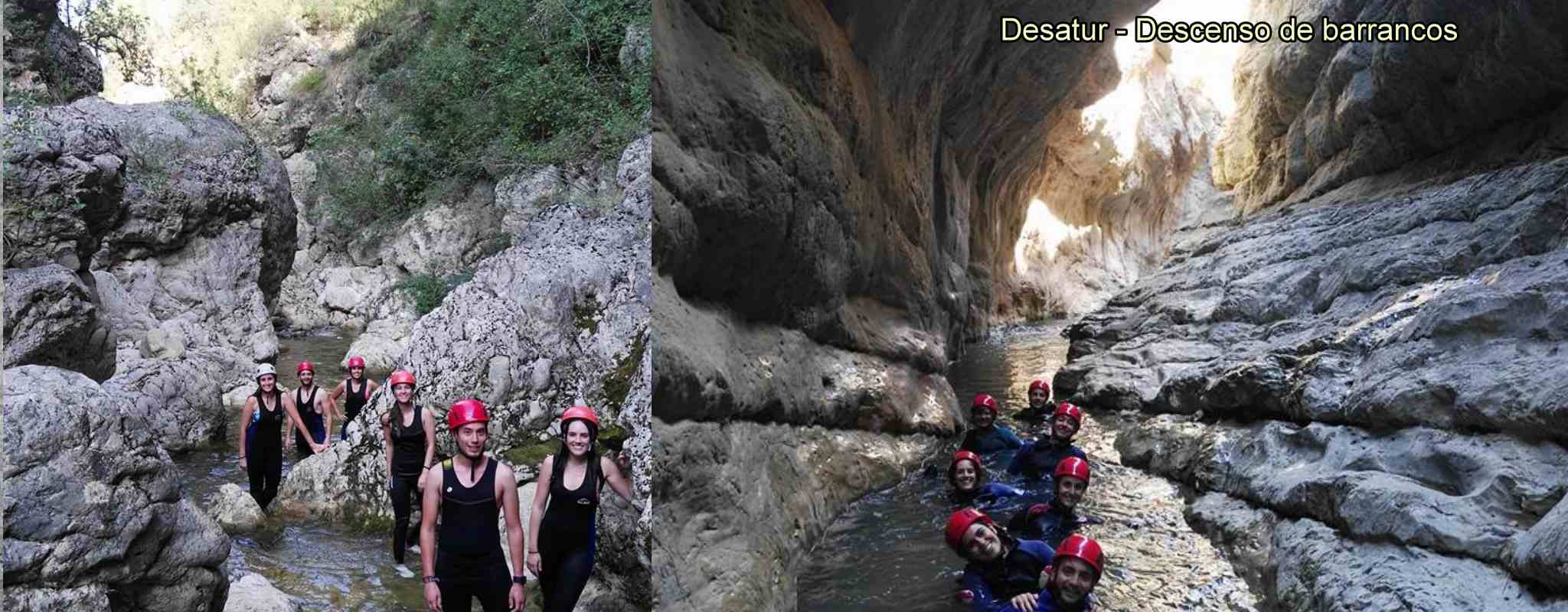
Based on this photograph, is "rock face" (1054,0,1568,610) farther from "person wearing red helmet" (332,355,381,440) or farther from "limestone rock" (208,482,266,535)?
"person wearing red helmet" (332,355,381,440)

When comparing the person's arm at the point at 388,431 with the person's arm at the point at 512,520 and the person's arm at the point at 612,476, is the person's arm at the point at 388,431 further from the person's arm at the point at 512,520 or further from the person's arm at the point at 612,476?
the person's arm at the point at 512,520

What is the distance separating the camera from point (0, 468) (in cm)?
396

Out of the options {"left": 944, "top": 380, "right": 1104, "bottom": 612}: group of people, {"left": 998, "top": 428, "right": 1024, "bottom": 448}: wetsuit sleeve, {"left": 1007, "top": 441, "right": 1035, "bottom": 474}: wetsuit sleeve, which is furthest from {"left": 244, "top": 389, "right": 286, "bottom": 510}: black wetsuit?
{"left": 998, "top": 428, "right": 1024, "bottom": 448}: wetsuit sleeve

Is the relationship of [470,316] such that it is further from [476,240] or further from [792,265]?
[476,240]

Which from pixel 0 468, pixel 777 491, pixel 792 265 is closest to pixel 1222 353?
pixel 792 265

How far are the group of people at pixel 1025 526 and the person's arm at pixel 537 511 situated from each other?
98.5 inches

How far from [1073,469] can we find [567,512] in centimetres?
394

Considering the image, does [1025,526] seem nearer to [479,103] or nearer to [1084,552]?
[1084,552]

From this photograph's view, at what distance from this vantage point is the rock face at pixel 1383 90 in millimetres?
8836

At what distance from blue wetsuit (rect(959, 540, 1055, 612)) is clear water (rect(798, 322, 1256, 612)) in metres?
0.18

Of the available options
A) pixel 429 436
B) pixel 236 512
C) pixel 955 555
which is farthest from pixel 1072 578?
pixel 236 512

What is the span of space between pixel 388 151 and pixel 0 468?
18.1 m

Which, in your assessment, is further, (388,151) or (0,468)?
(388,151)

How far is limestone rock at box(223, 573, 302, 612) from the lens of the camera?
5094mm
